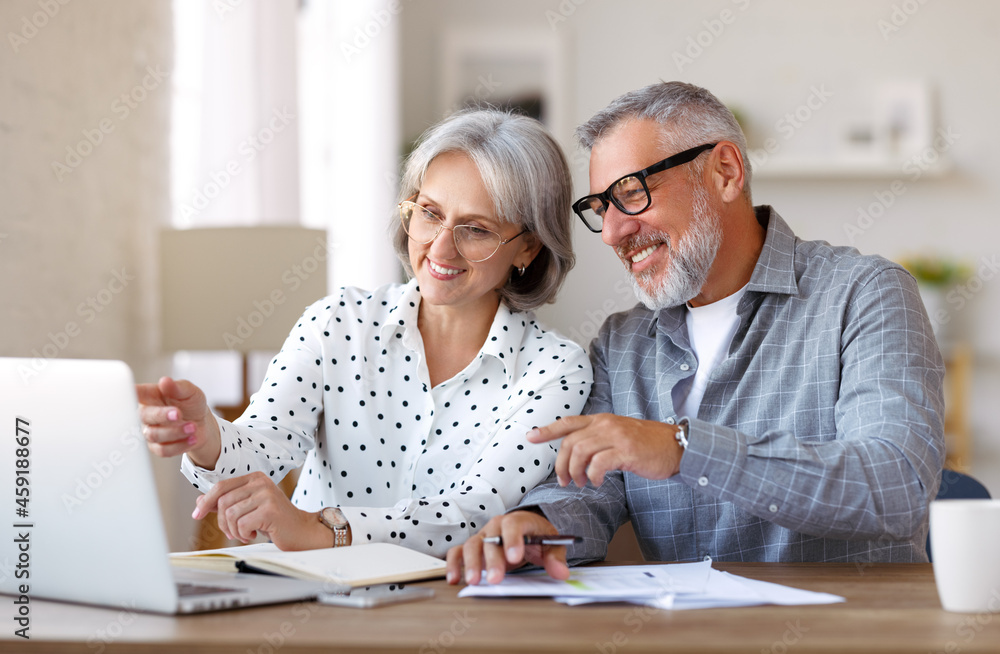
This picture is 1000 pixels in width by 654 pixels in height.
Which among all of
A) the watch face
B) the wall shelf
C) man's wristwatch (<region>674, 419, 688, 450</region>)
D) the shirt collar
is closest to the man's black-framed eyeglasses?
the shirt collar

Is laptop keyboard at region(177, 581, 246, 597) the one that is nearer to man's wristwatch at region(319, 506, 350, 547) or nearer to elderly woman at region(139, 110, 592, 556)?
man's wristwatch at region(319, 506, 350, 547)

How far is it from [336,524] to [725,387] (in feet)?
2.25

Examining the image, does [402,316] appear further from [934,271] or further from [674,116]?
[934,271]

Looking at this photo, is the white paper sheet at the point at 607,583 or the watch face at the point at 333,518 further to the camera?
the watch face at the point at 333,518

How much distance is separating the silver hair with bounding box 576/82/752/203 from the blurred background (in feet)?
3.74

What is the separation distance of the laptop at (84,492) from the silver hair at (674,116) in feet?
3.32

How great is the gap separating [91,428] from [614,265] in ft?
12.5

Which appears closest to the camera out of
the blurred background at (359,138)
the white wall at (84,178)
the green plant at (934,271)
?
the white wall at (84,178)

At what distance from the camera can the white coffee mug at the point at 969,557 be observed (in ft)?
2.95

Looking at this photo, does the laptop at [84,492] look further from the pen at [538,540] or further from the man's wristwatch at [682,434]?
the man's wristwatch at [682,434]

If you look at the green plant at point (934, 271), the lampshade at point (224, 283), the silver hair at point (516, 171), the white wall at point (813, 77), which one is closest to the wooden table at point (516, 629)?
the silver hair at point (516, 171)

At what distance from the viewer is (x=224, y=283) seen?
2443 millimetres

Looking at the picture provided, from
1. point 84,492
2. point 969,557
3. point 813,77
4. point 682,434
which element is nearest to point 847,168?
point 813,77

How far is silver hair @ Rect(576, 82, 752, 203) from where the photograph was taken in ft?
5.17
